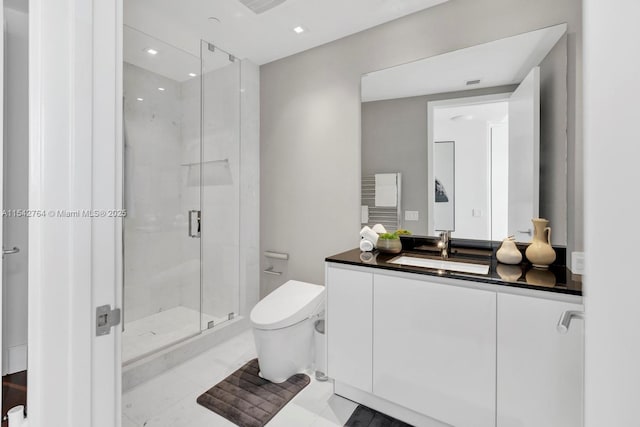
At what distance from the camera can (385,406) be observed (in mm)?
1708

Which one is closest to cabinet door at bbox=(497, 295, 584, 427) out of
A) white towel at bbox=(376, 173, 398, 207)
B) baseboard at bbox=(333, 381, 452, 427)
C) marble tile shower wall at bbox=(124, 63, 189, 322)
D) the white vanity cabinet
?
the white vanity cabinet

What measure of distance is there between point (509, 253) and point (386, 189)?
0.87 meters

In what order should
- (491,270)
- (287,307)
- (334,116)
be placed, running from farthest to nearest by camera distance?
(334,116) < (287,307) < (491,270)

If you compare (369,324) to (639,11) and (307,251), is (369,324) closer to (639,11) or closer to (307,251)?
(307,251)

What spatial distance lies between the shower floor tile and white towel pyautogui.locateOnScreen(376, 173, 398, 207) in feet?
5.66

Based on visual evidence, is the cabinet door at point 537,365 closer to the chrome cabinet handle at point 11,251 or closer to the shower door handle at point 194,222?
the chrome cabinet handle at point 11,251

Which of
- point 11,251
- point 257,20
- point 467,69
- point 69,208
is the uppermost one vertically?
point 257,20

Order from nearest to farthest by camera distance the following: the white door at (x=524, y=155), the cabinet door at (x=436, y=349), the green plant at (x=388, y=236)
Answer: the cabinet door at (x=436, y=349)
the white door at (x=524, y=155)
the green plant at (x=388, y=236)

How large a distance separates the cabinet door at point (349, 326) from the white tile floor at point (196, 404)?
186mm

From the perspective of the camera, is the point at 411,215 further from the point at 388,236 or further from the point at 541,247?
the point at 541,247

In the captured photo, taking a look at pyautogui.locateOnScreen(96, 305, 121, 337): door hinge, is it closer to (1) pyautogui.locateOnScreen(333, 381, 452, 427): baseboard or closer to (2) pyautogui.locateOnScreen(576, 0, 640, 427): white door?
(2) pyautogui.locateOnScreen(576, 0, 640, 427): white door

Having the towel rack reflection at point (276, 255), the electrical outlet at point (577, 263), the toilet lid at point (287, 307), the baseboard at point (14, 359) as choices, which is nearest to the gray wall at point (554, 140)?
the electrical outlet at point (577, 263)

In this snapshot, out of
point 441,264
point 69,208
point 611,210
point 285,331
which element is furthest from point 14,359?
point 441,264

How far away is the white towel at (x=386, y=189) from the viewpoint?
2178 millimetres
